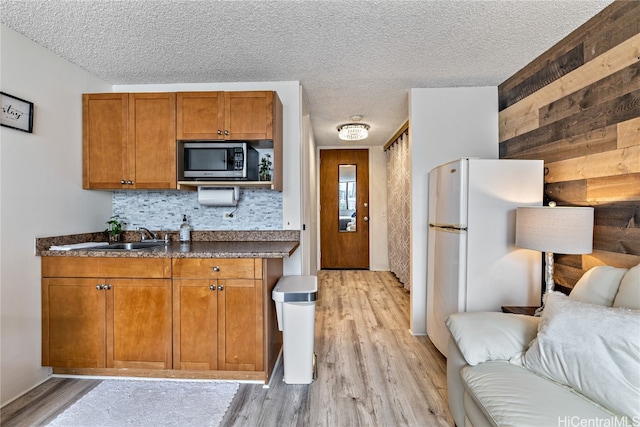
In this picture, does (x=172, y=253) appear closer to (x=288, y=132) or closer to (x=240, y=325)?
(x=240, y=325)

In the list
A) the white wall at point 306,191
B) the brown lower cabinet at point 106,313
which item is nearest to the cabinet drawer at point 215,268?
the brown lower cabinet at point 106,313

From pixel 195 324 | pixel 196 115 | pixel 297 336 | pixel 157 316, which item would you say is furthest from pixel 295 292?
pixel 196 115

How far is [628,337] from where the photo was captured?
45.8 inches

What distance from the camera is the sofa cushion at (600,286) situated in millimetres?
1514

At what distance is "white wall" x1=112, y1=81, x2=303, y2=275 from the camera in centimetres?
A: 290

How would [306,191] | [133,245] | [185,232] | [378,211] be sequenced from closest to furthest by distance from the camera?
[133,245]
[185,232]
[306,191]
[378,211]

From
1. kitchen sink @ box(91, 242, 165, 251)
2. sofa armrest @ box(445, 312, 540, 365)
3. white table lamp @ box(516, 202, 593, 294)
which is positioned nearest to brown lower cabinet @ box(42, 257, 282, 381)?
kitchen sink @ box(91, 242, 165, 251)

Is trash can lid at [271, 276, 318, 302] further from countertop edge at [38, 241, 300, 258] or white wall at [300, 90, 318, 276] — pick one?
white wall at [300, 90, 318, 276]

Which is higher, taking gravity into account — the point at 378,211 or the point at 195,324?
the point at 378,211

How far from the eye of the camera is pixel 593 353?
48.1 inches

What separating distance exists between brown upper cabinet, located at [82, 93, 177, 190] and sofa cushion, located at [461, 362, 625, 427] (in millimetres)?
2488

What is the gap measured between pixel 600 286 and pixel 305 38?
87.5 inches

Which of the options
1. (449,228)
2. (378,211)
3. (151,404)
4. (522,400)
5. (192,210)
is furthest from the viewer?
(378,211)

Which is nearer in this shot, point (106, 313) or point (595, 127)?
point (595, 127)
